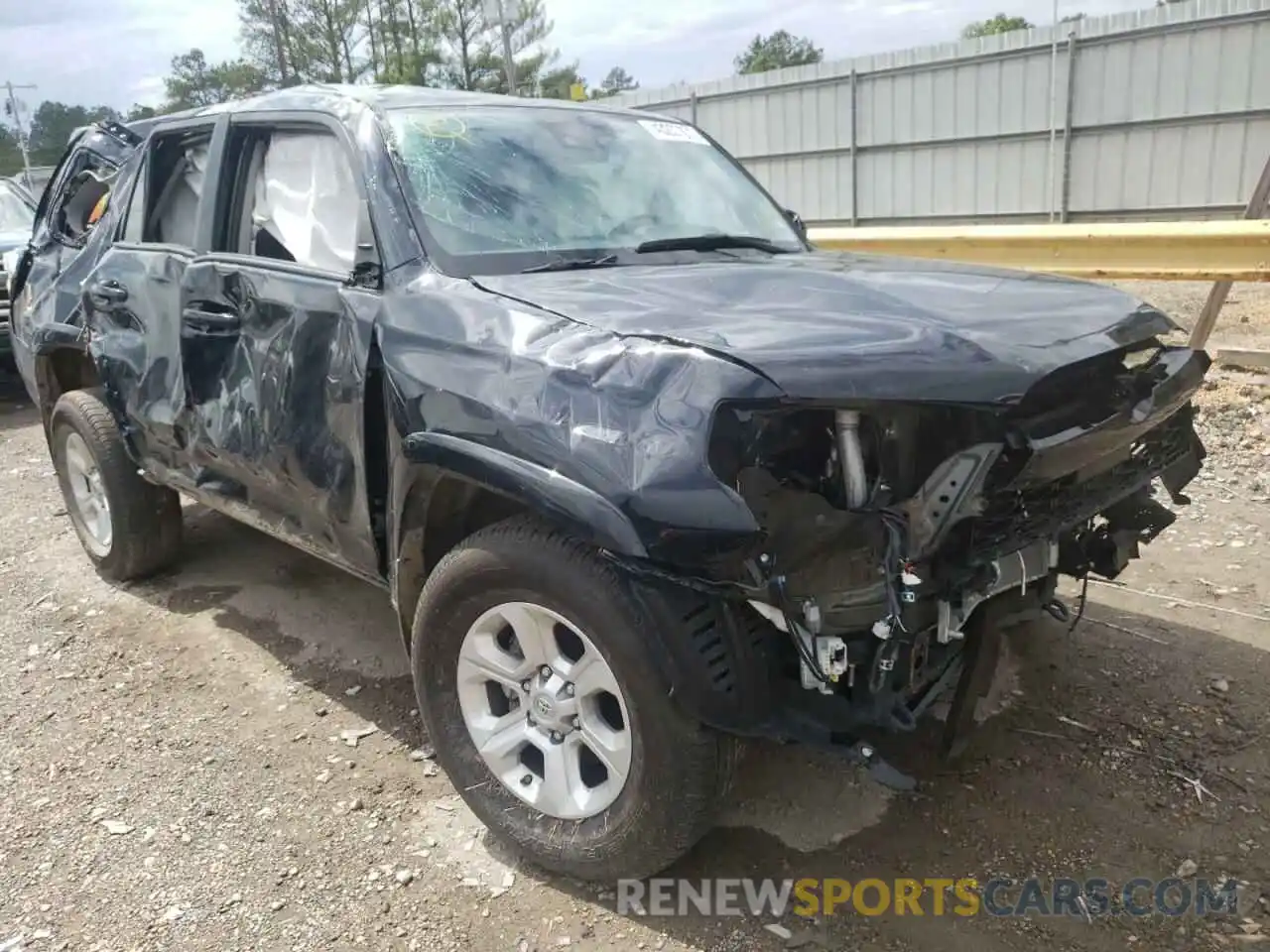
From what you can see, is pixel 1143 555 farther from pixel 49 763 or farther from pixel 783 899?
pixel 49 763

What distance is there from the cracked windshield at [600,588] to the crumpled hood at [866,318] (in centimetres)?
1

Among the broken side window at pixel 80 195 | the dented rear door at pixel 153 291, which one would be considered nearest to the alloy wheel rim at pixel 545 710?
the dented rear door at pixel 153 291

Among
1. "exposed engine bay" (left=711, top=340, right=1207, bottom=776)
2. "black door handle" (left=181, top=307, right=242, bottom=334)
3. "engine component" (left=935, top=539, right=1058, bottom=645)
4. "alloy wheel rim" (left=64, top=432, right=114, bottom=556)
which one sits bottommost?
"alloy wheel rim" (left=64, top=432, right=114, bottom=556)

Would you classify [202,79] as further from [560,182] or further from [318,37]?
[560,182]

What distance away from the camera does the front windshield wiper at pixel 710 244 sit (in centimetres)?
326

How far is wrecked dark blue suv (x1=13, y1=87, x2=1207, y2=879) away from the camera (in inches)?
85.6

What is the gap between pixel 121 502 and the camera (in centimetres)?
448

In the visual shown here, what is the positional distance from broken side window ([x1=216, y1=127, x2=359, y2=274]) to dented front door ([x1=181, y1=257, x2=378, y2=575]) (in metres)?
0.09

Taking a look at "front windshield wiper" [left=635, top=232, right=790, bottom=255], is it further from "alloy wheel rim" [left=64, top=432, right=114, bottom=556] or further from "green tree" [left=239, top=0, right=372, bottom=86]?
"green tree" [left=239, top=0, right=372, bottom=86]

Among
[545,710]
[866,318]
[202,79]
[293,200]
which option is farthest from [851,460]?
[202,79]

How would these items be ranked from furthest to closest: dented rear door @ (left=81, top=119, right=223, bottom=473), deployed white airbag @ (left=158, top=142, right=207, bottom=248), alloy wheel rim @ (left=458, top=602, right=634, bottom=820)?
1. deployed white airbag @ (left=158, top=142, right=207, bottom=248)
2. dented rear door @ (left=81, top=119, right=223, bottom=473)
3. alloy wheel rim @ (left=458, top=602, right=634, bottom=820)

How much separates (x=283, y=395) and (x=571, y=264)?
39.0 inches

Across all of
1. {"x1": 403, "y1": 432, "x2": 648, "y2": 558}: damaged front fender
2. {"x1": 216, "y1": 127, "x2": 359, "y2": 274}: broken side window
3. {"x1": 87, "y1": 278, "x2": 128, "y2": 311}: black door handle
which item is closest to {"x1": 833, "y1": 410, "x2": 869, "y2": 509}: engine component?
{"x1": 403, "y1": 432, "x2": 648, "y2": 558}: damaged front fender

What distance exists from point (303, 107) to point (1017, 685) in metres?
3.05
